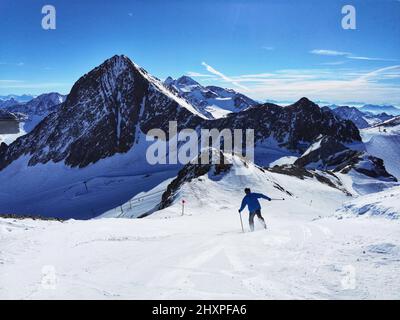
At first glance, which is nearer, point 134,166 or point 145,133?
point 134,166

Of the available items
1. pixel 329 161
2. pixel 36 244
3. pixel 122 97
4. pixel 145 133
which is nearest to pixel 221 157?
pixel 36 244

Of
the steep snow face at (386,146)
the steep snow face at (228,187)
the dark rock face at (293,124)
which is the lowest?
the steep snow face at (228,187)

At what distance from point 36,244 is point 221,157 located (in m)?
47.7

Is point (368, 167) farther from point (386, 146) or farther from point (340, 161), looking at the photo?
point (386, 146)

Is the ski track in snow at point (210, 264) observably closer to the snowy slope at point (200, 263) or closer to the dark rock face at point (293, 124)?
the snowy slope at point (200, 263)

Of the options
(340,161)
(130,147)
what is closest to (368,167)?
(340,161)

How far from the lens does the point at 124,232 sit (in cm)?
1750

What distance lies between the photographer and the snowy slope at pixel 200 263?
8.39 meters

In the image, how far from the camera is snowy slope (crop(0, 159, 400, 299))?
8391mm

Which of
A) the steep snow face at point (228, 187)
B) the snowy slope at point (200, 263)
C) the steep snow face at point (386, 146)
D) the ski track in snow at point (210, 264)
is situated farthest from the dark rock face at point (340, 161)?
the ski track in snow at point (210, 264)

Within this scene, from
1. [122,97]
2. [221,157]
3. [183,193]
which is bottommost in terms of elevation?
[183,193]

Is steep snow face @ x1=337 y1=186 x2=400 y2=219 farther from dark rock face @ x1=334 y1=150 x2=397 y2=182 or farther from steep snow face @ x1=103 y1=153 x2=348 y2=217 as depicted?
dark rock face @ x1=334 y1=150 x2=397 y2=182

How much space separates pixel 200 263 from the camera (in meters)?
10.8
